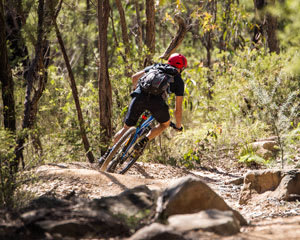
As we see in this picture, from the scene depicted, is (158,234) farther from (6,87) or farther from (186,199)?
(6,87)

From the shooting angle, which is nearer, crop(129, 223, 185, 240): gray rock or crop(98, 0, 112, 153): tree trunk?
crop(129, 223, 185, 240): gray rock

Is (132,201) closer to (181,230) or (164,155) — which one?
(181,230)

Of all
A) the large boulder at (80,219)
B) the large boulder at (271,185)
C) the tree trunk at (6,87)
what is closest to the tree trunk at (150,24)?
the tree trunk at (6,87)

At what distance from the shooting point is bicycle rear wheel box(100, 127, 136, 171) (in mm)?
6416

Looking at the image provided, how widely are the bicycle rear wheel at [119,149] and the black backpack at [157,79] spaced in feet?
2.33

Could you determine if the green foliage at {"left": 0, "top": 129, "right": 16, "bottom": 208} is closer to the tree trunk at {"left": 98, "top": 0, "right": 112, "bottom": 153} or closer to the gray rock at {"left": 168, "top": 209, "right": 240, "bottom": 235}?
the gray rock at {"left": 168, "top": 209, "right": 240, "bottom": 235}

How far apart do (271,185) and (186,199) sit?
209 centimetres

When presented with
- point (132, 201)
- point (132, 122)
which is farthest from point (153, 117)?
point (132, 201)

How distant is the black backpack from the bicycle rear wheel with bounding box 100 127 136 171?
71cm

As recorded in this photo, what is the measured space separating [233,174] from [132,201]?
4.36 metres

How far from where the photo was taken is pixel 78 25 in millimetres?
20516

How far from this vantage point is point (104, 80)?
25.7 ft

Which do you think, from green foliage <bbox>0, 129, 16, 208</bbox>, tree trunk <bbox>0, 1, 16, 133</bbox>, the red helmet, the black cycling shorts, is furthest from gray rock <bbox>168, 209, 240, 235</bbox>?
the red helmet

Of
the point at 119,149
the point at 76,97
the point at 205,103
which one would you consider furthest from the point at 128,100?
the point at 205,103
